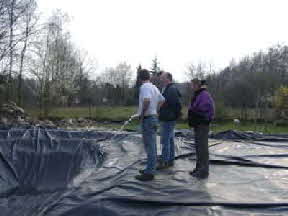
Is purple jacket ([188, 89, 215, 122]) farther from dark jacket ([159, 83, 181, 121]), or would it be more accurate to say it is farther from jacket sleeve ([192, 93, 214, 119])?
dark jacket ([159, 83, 181, 121])

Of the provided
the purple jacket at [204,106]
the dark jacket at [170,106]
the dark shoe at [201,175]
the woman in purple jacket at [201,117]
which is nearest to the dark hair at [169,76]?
the dark jacket at [170,106]

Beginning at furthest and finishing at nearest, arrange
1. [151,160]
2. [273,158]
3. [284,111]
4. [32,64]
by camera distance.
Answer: [32,64] → [284,111] → [273,158] → [151,160]

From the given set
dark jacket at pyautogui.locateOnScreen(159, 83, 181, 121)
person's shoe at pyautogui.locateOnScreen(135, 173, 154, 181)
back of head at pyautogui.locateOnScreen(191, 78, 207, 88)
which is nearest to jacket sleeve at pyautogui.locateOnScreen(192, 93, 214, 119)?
back of head at pyautogui.locateOnScreen(191, 78, 207, 88)

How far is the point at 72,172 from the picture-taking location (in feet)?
15.0

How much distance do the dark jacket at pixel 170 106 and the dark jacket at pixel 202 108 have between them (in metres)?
0.34

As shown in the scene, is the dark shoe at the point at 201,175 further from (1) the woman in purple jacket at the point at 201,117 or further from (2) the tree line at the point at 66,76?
(2) the tree line at the point at 66,76

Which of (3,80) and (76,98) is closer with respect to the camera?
(3,80)

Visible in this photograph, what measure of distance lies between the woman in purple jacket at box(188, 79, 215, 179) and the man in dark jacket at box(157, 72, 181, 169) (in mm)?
317

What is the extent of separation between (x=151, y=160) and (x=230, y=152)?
7.11 feet

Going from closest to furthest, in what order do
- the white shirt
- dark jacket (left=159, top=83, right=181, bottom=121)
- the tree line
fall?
the white shirt, dark jacket (left=159, top=83, right=181, bottom=121), the tree line

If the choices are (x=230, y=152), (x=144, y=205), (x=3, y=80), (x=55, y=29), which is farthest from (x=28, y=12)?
(x=144, y=205)

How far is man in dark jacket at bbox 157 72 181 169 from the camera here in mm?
3316

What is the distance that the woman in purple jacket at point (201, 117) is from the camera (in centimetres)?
295

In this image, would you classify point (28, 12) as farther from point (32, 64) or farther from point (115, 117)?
point (115, 117)
